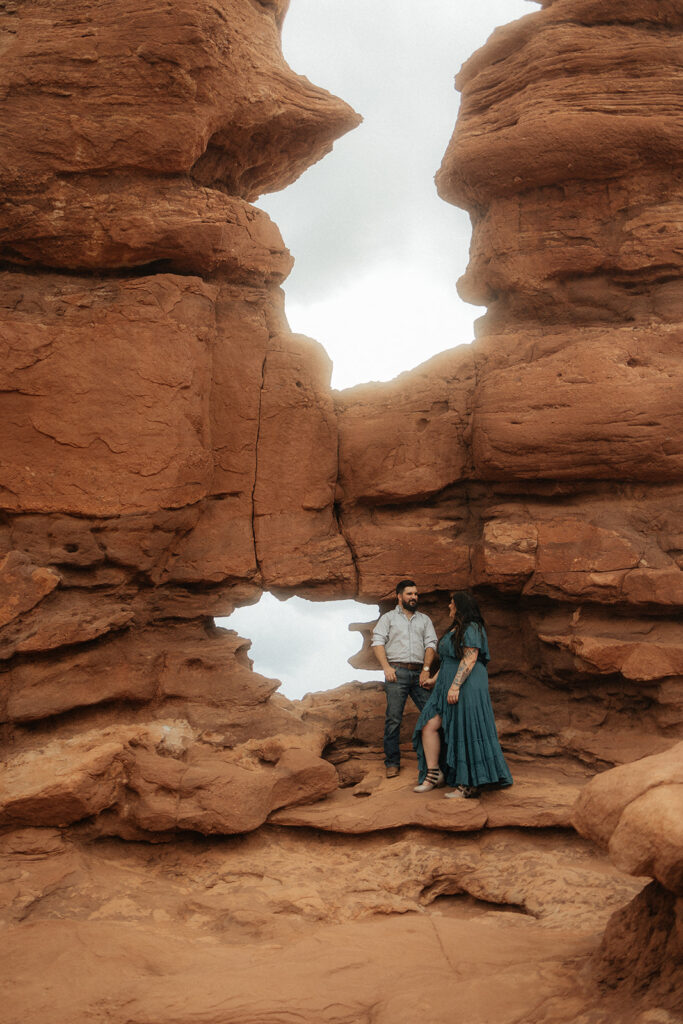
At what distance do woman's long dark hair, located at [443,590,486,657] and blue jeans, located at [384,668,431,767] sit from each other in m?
0.66

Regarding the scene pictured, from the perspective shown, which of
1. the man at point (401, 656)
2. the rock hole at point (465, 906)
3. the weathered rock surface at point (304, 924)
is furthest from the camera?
the man at point (401, 656)

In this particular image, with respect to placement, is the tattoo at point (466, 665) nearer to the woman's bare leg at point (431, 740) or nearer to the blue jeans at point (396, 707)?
the woman's bare leg at point (431, 740)

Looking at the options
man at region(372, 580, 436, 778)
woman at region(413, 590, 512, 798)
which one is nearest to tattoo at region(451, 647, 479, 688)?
woman at region(413, 590, 512, 798)

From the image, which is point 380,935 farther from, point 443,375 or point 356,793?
point 443,375

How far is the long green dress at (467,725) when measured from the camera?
6707 mm

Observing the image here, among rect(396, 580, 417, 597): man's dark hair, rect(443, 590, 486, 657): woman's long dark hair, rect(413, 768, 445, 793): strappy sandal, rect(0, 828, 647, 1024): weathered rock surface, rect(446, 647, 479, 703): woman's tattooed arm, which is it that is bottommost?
rect(0, 828, 647, 1024): weathered rock surface

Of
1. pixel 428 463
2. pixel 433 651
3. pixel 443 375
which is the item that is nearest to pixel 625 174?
pixel 443 375

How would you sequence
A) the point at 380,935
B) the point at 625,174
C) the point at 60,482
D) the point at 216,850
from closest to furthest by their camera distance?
the point at 380,935
the point at 216,850
the point at 60,482
the point at 625,174

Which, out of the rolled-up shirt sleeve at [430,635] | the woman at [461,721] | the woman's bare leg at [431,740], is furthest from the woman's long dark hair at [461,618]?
the woman's bare leg at [431,740]

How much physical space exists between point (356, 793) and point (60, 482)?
3.47 metres

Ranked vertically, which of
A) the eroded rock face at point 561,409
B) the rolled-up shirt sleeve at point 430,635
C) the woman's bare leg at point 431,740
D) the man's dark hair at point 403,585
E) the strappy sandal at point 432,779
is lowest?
the strappy sandal at point 432,779

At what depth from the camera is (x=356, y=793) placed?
7.13m

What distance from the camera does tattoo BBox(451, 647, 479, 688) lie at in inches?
270

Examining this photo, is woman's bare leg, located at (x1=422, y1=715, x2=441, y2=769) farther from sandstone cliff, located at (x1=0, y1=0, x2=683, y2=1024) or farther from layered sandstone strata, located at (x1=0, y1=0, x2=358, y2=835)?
layered sandstone strata, located at (x1=0, y1=0, x2=358, y2=835)
